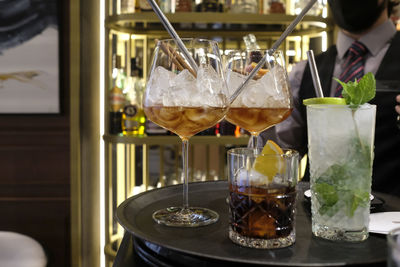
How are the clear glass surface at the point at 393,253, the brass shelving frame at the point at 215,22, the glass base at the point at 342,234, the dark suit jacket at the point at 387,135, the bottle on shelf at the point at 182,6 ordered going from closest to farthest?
the clear glass surface at the point at 393,253 < the glass base at the point at 342,234 < the dark suit jacket at the point at 387,135 < the brass shelving frame at the point at 215,22 < the bottle on shelf at the point at 182,6

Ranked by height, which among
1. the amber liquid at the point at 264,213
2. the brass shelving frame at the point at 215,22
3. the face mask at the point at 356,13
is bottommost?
the amber liquid at the point at 264,213

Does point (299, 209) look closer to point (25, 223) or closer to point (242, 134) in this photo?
point (242, 134)

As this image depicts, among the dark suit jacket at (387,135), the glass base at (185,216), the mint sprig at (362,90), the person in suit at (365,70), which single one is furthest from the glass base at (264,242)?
the dark suit jacket at (387,135)

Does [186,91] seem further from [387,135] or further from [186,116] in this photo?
[387,135]

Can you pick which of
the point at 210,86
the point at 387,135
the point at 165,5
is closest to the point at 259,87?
the point at 210,86

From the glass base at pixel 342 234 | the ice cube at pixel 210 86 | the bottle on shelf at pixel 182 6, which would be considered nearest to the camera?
the glass base at pixel 342 234

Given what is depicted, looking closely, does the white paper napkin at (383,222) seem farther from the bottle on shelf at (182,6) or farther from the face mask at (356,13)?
the bottle on shelf at (182,6)

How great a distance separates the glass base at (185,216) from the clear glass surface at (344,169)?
210 mm

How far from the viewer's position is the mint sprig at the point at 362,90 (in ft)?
2.22

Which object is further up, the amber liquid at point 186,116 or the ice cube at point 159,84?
the ice cube at point 159,84

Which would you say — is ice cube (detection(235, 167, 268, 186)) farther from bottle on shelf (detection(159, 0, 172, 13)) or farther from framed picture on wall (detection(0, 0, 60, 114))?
framed picture on wall (detection(0, 0, 60, 114))

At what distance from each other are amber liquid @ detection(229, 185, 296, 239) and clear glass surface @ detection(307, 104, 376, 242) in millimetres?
62

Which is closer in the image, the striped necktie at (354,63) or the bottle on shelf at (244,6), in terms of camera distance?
the striped necktie at (354,63)

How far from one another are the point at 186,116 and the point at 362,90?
35 cm
